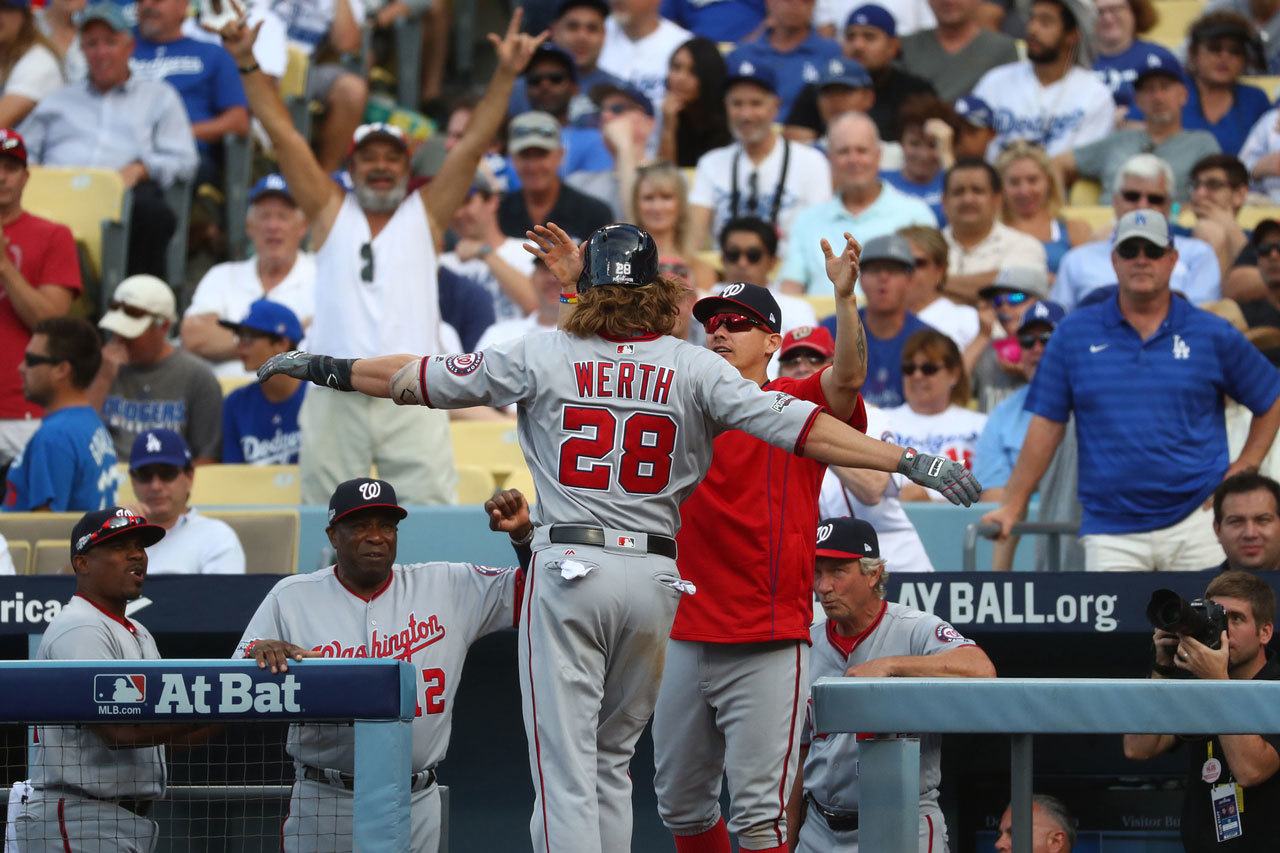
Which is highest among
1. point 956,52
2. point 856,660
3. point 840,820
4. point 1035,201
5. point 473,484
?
point 956,52

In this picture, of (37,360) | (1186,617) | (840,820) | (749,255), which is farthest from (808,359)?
(37,360)

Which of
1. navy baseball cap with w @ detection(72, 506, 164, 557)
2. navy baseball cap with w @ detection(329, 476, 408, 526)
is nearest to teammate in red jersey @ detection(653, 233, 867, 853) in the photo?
navy baseball cap with w @ detection(329, 476, 408, 526)

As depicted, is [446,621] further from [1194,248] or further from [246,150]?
[246,150]

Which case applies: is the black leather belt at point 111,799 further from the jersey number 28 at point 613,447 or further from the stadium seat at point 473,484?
the stadium seat at point 473,484

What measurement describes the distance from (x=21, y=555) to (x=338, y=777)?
7.56 feet

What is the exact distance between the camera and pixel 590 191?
11227 mm

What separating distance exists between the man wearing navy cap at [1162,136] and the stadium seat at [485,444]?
3967 mm

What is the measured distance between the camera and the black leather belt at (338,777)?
5738 mm

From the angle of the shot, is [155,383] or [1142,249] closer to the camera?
[1142,249]

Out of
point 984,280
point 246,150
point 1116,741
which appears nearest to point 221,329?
point 246,150

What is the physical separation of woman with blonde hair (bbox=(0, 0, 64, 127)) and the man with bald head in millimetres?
4701

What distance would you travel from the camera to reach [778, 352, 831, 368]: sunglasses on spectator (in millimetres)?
6773

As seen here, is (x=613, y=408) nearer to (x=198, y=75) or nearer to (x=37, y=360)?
(x=37, y=360)

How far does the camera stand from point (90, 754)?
5422mm
